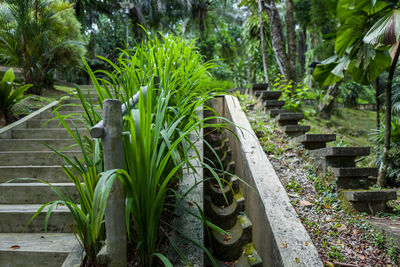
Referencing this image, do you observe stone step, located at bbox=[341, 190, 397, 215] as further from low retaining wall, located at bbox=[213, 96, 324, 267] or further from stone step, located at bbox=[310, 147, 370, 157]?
low retaining wall, located at bbox=[213, 96, 324, 267]

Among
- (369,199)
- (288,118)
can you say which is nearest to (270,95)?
(288,118)

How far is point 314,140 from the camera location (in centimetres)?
264

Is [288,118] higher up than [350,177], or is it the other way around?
[288,118]

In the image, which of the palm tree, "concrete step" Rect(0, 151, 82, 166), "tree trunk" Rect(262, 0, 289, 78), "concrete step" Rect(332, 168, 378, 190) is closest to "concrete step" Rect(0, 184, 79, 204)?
"concrete step" Rect(0, 151, 82, 166)

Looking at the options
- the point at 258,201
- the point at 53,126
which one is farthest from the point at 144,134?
the point at 53,126

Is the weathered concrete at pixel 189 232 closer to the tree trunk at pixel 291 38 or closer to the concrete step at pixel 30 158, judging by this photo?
the concrete step at pixel 30 158

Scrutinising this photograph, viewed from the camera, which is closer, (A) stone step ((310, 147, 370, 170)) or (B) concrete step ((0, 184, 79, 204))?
(B) concrete step ((0, 184, 79, 204))

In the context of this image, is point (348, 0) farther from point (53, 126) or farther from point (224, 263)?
point (53, 126)

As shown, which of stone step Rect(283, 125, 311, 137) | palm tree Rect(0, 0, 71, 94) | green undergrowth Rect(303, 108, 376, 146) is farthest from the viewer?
green undergrowth Rect(303, 108, 376, 146)

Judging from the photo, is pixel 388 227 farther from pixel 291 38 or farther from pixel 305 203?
pixel 291 38

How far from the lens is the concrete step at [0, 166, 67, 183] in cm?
223

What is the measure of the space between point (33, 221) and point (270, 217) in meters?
1.59

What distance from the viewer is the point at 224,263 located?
1793 millimetres

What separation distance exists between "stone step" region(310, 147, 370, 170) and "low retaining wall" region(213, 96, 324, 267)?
0.58 meters
